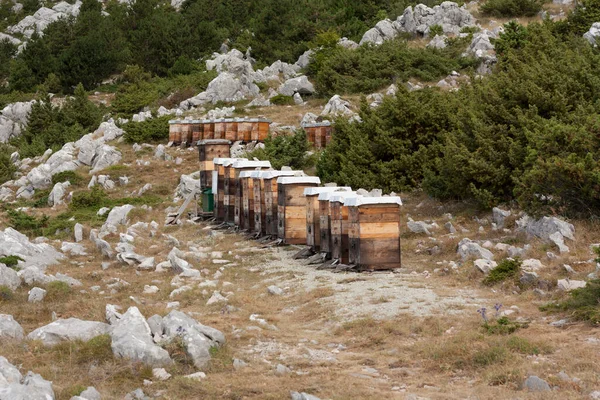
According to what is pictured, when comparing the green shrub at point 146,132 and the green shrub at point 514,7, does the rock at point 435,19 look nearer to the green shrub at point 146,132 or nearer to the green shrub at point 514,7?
the green shrub at point 514,7

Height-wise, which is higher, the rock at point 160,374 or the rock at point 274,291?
the rock at point 160,374

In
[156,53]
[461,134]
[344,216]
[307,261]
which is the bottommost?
[307,261]

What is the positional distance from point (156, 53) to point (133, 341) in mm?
63374

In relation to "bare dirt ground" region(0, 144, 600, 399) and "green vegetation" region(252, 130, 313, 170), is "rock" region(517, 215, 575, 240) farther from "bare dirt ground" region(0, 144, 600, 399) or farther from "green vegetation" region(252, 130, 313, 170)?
"green vegetation" region(252, 130, 313, 170)

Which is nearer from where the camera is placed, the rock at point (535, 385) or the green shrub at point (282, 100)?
the rock at point (535, 385)

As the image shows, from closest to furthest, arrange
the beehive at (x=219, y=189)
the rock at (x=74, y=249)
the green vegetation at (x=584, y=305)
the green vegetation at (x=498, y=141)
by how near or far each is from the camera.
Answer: the green vegetation at (x=584, y=305) → the green vegetation at (x=498, y=141) → the rock at (x=74, y=249) → the beehive at (x=219, y=189)

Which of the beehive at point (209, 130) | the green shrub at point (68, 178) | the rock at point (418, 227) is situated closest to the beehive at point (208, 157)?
the beehive at point (209, 130)

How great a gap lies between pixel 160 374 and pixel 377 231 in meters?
8.27

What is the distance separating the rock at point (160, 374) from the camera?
32.5ft

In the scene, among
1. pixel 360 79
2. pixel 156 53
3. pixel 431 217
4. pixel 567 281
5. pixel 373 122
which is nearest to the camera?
pixel 567 281

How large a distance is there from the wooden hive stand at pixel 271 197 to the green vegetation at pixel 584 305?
11.1 m

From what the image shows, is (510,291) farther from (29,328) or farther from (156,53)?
(156,53)

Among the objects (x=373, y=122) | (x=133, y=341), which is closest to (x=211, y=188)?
(x=373, y=122)

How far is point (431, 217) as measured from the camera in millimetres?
22922
